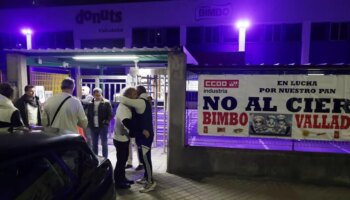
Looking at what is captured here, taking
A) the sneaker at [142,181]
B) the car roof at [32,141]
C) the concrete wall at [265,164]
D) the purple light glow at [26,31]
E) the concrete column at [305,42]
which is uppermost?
the purple light glow at [26,31]

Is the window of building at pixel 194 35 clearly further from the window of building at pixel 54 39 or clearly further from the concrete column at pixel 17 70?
the concrete column at pixel 17 70

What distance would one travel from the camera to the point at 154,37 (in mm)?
20625

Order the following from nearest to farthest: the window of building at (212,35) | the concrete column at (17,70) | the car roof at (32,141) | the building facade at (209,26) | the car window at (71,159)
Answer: the car roof at (32,141), the car window at (71,159), the concrete column at (17,70), the building facade at (209,26), the window of building at (212,35)

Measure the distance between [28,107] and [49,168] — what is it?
360cm

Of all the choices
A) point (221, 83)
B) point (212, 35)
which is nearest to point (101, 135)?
point (221, 83)

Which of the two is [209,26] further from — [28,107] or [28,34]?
[28,107]

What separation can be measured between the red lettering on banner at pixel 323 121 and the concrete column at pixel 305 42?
49.2 feet

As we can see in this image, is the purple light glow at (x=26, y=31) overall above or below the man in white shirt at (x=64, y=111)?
above

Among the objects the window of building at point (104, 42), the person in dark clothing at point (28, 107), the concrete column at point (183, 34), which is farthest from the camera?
the window of building at point (104, 42)

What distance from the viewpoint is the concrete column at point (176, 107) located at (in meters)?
5.32

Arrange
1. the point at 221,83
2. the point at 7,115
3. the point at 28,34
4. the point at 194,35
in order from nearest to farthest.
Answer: the point at 7,115 < the point at 221,83 < the point at 194,35 < the point at 28,34

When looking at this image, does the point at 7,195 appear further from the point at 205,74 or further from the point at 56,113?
the point at 205,74

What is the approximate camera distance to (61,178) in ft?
7.17

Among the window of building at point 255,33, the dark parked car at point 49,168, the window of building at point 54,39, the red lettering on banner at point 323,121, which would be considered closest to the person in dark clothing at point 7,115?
the dark parked car at point 49,168
